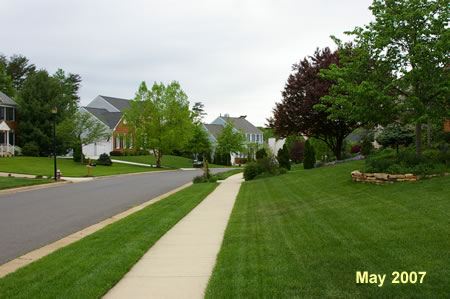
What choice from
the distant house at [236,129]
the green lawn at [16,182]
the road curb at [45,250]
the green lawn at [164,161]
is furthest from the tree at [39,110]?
the road curb at [45,250]

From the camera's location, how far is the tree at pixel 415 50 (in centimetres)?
1255

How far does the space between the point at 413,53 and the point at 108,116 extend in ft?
172

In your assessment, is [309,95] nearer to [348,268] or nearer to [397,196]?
[397,196]

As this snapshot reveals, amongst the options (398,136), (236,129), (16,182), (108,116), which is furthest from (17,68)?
(398,136)

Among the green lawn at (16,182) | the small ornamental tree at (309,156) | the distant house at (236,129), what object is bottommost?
the green lawn at (16,182)

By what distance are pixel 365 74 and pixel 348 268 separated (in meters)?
10.5

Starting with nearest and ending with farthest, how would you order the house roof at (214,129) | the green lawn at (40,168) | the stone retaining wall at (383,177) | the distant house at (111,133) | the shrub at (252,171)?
1. the stone retaining wall at (383,177)
2. the shrub at (252,171)
3. the green lawn at (40,168)
4. the distant house at (111,133)
5. the house roof at (214,129)

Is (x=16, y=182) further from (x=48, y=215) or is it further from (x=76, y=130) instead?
(x=76, y=130)

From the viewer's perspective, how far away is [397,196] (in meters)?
9.73

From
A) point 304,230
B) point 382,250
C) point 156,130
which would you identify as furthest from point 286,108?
point 156,130

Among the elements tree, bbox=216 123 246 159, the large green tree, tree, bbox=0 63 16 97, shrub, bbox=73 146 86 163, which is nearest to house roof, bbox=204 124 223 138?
tree, bbox=216 123 246 159

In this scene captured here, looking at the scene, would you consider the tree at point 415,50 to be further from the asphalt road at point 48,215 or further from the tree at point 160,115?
the tree at point 160,115

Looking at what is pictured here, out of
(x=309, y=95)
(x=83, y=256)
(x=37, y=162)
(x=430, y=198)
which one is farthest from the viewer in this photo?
(x=37, y=162)

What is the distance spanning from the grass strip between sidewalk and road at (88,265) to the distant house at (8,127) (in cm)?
4145
